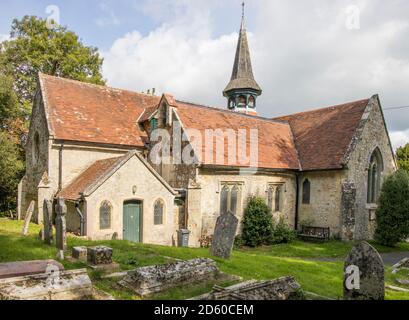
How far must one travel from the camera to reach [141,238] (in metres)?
17.9

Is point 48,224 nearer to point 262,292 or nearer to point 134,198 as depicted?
point 134,198

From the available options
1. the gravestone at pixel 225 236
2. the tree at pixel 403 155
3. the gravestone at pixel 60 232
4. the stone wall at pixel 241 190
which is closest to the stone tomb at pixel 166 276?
the gravestone at pixel 225 236

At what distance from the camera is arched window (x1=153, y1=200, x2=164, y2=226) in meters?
18.5

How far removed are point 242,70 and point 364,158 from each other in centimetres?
1868

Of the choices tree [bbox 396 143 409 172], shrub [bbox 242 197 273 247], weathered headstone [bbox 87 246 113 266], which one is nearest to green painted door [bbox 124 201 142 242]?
shrub [bbox 242 197 273 247]

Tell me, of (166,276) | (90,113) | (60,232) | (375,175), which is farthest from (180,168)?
(375,175)

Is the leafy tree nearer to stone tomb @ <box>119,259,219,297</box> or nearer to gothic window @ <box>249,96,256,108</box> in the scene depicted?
stone tomb @ <box>119,259,219,297</box>

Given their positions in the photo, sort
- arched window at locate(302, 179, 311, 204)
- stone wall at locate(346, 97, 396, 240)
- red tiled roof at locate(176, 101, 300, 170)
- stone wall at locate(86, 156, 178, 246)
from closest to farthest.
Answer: stone wall at locate(86, 156, 178, 246) → red tiled roof at locate(176, 101, 300, 170) → stone wall at locate(346, 97, 396, 240) → arched window at locate(302, 179, 311, 204)

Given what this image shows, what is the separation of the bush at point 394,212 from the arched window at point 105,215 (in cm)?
1738

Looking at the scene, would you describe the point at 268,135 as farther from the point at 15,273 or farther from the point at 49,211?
the point at 15,273

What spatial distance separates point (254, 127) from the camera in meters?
25.2

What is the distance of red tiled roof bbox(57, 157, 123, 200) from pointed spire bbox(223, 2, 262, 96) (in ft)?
65.6

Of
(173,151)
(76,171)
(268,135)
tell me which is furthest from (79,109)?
(268,135)

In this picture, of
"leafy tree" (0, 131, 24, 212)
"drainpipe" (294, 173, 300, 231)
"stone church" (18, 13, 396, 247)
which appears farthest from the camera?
"leafy tree" (0, 131, 24, 212)
